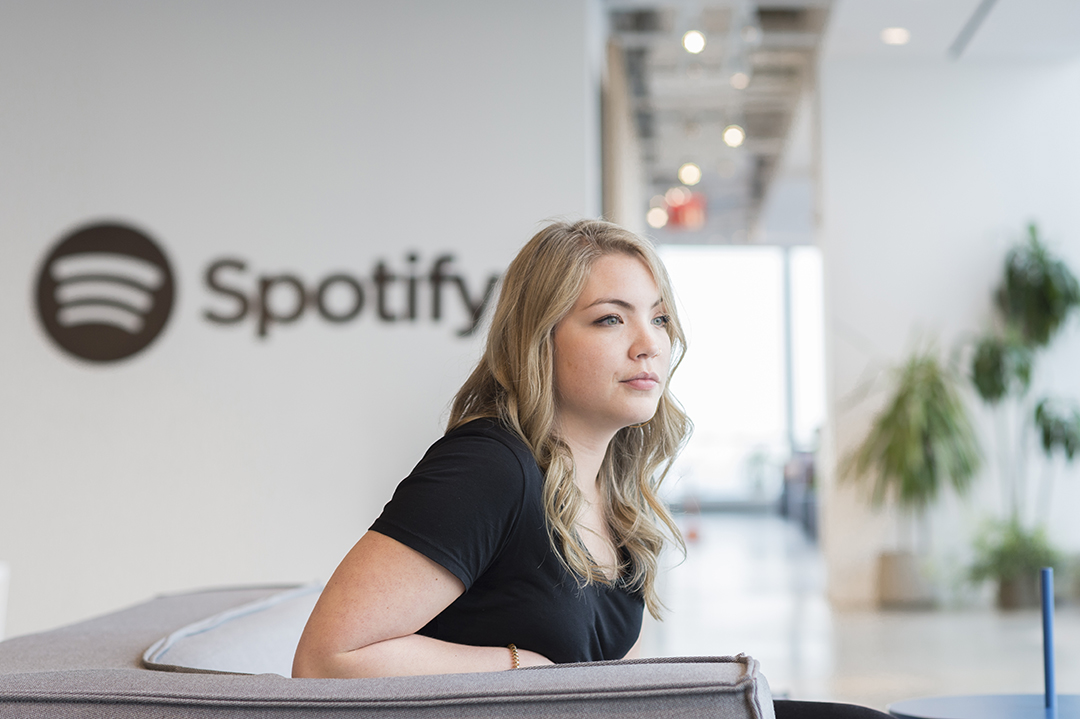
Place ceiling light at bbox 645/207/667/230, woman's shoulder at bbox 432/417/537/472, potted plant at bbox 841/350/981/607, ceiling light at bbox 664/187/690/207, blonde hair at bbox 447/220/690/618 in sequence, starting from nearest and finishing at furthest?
woman's shoulder at bbox 432/417/537/472 → blonde hair at bbox 447/220/690/618 → potted plant at bbox 841/350/981/607 → ceiling light at bbox 664/187/690/207 → ceiling light at bbox 645/207/667/230

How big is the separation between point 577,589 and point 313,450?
3060mm

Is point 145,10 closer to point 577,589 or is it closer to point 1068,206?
point 577,589

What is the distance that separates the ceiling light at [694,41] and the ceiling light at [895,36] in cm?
124

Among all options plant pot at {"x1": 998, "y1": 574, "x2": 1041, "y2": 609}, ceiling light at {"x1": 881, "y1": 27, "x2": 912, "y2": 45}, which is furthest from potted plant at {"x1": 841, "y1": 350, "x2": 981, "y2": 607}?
ceiling light at {"x1": 881, "y1": 27, "x2": 912, "y2": 45}

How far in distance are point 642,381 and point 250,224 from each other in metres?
3.28

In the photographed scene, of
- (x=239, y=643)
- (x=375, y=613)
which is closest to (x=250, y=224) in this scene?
(x=239, y=643)

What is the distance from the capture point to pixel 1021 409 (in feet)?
20.6

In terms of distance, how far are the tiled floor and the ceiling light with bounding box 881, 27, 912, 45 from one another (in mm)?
3610

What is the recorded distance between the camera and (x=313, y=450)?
409 cm

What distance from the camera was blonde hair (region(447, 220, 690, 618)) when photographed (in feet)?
4.00

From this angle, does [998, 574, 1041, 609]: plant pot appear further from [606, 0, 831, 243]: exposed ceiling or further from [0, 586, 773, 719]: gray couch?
[0, 586, 773, 719]: gray couch

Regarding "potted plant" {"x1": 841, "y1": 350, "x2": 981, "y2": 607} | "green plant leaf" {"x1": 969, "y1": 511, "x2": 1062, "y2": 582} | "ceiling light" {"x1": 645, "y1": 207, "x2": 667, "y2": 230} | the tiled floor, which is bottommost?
the tiled floor

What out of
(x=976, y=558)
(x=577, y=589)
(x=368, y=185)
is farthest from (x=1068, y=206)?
(x=577, y=589)

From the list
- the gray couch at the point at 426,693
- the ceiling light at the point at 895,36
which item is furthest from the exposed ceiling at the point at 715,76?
the gray couch at the point at 426,693
